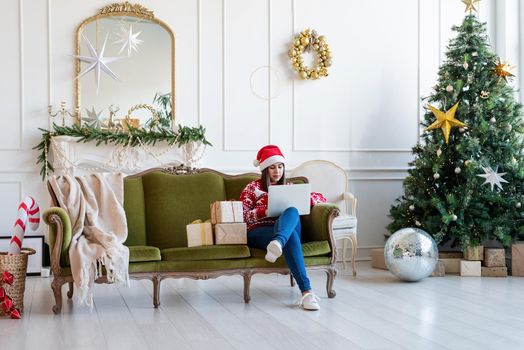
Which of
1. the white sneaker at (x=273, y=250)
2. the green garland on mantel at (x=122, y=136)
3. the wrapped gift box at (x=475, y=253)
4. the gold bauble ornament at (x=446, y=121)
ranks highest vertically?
the gold bauble ornament at (x=446, y=121)

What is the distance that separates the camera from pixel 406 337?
11.4 feet

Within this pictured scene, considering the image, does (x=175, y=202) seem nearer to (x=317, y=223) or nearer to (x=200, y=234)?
(x=200, y=234)

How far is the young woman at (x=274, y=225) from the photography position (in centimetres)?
426

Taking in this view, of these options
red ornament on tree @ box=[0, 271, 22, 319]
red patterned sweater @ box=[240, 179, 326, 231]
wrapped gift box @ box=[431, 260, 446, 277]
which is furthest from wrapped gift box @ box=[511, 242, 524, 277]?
red ornament on tree @ box=[0, 271, 22, 319]

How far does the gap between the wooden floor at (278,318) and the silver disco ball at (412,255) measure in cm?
9

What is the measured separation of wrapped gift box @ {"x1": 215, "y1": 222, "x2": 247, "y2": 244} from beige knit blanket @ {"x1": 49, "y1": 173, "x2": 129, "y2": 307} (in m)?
0.60

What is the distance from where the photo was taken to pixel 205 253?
14.5 feet

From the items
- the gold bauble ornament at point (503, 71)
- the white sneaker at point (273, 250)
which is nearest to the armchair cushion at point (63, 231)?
the white sneaker at point (273, 250)

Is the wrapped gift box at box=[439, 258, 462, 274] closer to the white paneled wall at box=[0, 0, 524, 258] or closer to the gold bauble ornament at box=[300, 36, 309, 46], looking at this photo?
the white paneled wall at box=[0, 0, 524, 258]

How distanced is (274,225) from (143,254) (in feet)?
2.84

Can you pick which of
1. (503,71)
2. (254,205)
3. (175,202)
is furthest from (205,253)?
(503,71)

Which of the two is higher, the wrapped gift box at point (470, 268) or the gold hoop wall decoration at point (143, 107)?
the gold hoop wall decoration at point (143, 107)

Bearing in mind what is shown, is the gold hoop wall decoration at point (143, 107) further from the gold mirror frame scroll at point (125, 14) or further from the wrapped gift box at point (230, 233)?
the wrapped gift box at point (230, 233)

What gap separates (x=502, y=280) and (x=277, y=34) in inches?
116
